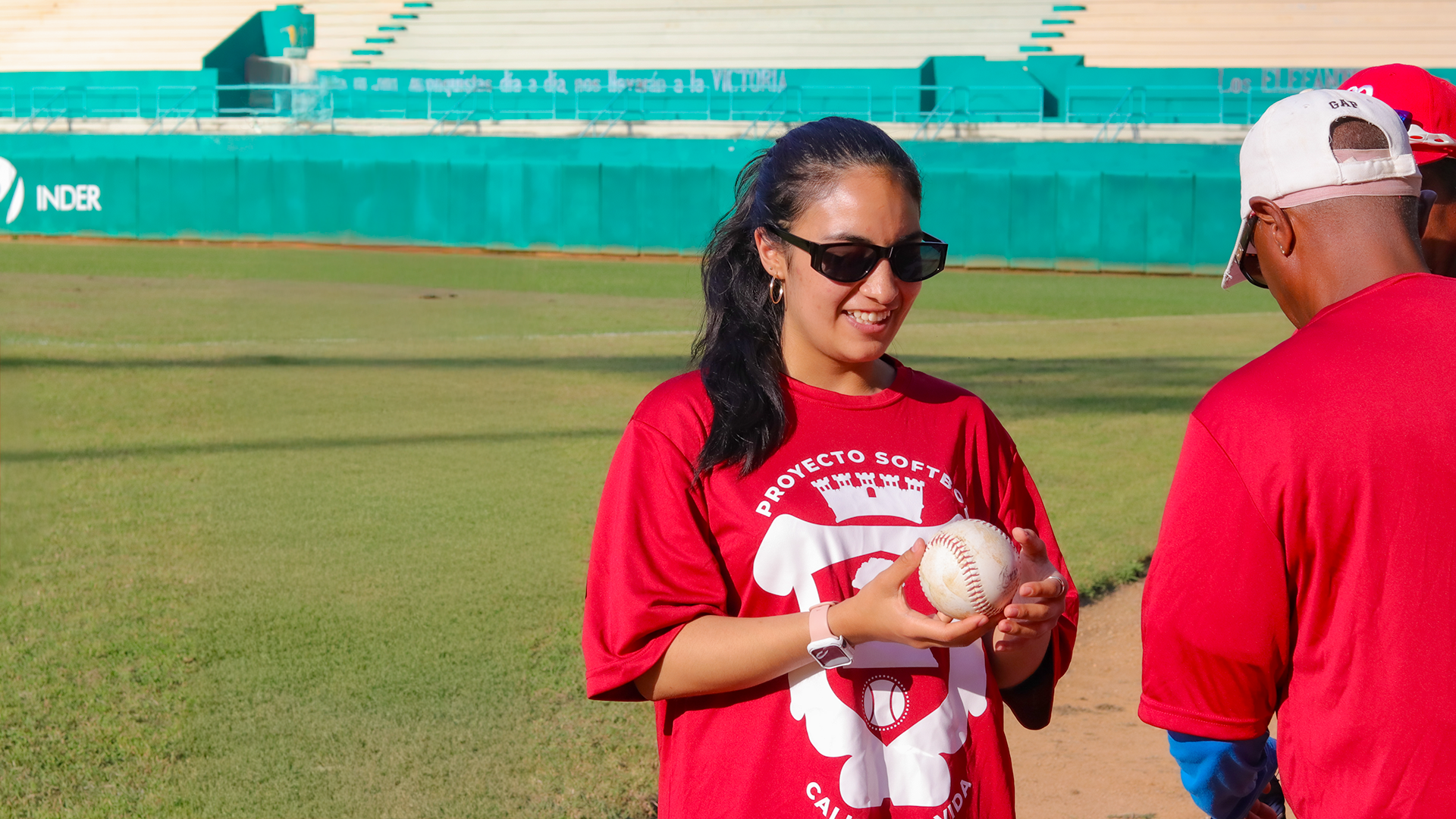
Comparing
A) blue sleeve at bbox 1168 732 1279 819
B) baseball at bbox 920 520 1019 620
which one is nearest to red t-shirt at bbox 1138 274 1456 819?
blue sleeve at bbox 1168 732 1279 819

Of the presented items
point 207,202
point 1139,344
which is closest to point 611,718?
point 1139,344

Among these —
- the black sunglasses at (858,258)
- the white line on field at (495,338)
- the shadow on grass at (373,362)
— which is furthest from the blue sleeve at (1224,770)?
the white line on field at (495,338)

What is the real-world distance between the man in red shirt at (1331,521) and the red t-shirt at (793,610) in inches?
13.2

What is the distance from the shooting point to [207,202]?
32281 millimetres

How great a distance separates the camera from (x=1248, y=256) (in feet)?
7.45

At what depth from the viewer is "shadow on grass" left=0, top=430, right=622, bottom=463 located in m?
9.04

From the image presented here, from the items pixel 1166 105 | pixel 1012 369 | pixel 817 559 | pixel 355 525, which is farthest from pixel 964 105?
pixel 817 559

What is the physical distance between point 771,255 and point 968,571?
71 centimetres

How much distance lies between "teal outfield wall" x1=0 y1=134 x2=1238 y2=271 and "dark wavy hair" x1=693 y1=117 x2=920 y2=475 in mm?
25482

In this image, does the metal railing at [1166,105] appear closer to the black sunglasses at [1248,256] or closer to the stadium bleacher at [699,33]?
the stadium bleacher at [699,33]

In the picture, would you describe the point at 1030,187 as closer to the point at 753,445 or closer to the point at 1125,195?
the point at 1125,195

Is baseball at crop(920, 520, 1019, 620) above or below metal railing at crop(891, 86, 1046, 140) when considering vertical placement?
below

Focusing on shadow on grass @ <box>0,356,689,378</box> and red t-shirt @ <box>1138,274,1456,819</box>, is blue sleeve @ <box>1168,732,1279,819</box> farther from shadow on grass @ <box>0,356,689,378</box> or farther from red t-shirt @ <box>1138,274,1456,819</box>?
shadow on grass @ <box>0,356,689,378</box>

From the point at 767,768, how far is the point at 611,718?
2.91 m
